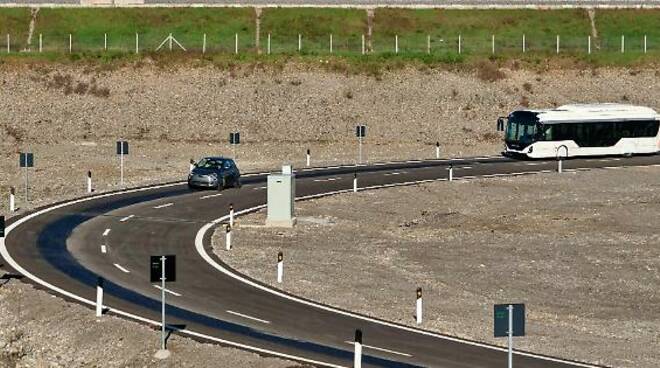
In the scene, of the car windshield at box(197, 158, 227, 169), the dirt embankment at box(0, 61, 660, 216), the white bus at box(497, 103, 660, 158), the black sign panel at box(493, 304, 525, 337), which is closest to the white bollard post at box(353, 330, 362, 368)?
the black sign panel at box(493, 304, 525, 337)

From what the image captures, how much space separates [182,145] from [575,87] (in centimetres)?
3024

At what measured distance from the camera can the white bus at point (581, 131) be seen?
81188 millimetres

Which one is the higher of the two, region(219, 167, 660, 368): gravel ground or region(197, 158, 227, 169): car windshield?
region(197, 158, 227, 169): car windshield

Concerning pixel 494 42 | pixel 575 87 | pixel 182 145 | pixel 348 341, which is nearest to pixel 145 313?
pixel 348 341

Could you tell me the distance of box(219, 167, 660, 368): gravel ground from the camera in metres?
39.8

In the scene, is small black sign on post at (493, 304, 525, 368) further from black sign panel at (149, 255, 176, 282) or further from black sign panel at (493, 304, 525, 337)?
black sign panel at (149, 255, 176, 282)

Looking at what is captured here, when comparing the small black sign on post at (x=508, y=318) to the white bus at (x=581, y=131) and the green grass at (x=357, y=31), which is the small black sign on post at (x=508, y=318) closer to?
the white bus at (x=581, y=131)

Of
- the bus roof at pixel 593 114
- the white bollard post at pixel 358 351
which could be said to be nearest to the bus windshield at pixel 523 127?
the bus roof at pixel 593 114

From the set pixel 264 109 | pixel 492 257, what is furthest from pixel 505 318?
pixel 264 109

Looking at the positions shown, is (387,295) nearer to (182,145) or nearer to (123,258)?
(123,258)

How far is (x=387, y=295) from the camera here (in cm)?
4353

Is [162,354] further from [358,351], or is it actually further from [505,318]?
[505,318]

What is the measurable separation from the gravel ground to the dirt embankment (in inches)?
683

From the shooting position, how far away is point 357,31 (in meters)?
115
